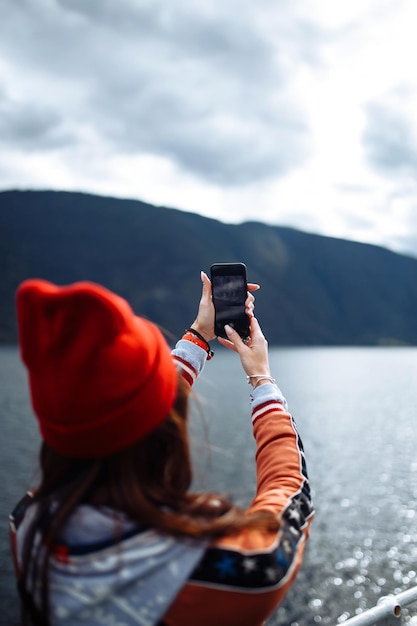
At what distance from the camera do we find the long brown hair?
45.3 inches

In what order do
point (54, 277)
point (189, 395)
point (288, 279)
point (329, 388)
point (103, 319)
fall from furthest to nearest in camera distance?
point (288, 279) < point (54, 277) < point (329, 388) < point (189, 395) < point (103, 319)

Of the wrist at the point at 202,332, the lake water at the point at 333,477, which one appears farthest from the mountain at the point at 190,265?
the wrist at the point at 202,332

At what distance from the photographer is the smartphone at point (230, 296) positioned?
194 cm

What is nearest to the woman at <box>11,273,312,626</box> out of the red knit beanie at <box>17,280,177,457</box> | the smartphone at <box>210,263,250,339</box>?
the red knit beanie at <box>17,280,177,457</box>

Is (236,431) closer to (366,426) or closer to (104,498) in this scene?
(366,426)

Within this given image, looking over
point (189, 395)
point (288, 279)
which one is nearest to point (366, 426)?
point (189, 395)

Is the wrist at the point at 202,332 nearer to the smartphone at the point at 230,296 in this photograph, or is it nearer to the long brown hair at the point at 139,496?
the smartphone at the point at 230,296

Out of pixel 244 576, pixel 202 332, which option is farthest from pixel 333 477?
pixel 244 576

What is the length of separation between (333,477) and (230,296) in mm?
31344

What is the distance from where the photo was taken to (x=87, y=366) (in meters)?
1.11

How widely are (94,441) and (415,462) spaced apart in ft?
125

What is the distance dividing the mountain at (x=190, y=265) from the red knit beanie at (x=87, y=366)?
133 meters

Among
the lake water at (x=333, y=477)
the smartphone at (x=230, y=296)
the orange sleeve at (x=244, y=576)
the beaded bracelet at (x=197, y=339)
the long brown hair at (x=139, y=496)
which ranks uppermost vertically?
the smartphone at (x=230, y=296)

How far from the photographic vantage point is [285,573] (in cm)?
120
